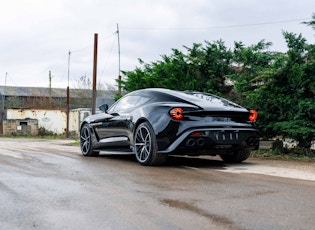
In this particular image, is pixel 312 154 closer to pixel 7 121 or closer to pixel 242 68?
pixel 242 68

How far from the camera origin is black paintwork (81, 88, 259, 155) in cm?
739

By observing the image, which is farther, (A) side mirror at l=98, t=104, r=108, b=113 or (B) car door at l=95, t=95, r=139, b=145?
(A) side mirror at l=98, t=104, r=108, b=113

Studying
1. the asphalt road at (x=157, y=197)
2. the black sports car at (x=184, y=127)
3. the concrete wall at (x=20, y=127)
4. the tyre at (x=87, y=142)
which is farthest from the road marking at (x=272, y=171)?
the concrete wall at (x=20, y=127)

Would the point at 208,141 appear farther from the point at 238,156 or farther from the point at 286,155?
the point at 286,155

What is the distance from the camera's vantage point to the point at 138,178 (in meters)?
6.24

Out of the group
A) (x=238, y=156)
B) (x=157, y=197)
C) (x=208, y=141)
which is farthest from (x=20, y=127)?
(x=157, y=197)

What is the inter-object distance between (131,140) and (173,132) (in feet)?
3.71

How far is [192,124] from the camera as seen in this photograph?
7.39m

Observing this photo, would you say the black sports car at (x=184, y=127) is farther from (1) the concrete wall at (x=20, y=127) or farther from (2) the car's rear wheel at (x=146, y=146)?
(1) the concrete wall at (x=20, y=127)

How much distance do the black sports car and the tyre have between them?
1.37 metres

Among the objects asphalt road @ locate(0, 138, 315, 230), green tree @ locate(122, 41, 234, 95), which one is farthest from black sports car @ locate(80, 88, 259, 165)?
green tree @ locate(122, 41, 234, 95)

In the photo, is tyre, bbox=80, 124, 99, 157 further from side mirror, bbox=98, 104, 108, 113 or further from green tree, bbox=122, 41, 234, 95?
green tree, bbox=122, 41, 234, 95

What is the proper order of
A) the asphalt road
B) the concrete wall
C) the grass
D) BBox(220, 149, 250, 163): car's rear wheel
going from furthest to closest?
the concrete wall < the grass < BBox(220, 149, 250, 163): car's rear wheel < the asphalt road

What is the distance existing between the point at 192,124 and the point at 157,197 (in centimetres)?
265
